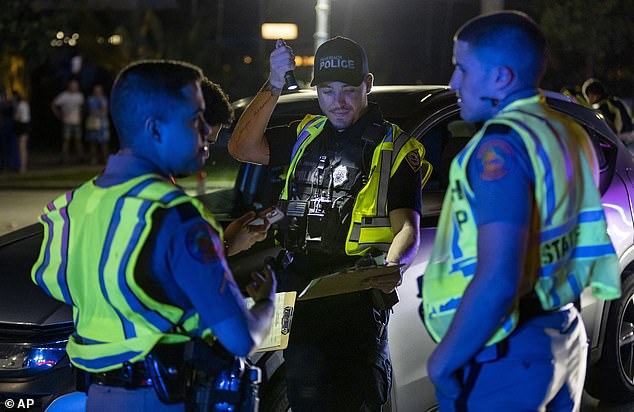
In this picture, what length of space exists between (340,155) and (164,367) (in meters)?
1.73

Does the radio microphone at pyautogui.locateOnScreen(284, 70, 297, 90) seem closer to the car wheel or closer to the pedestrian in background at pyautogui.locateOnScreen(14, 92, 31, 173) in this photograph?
the car wheel

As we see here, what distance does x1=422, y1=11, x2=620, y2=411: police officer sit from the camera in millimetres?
2527

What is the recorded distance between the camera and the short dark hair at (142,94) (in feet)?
8.63

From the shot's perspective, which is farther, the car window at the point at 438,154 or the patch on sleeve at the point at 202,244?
the car window at the point at 438,154

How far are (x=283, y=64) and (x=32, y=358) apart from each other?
1559mm

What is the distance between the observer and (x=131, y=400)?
266 cm

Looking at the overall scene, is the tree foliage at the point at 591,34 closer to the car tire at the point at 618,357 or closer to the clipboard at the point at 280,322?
the car tire at the point at 618,357

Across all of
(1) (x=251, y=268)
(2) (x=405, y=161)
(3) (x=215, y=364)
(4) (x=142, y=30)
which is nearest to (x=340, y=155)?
(2) (x=405, y=161)

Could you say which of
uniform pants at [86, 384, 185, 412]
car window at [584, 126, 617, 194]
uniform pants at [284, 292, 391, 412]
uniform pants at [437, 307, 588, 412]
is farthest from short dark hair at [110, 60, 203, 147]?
car window at [584, 126, 617, 194]

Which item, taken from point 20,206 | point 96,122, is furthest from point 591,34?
point 20,206

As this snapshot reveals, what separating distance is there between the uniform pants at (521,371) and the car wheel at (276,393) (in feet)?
5.17

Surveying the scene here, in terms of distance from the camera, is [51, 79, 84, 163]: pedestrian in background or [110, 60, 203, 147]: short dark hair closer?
[110, 60, 203, 147]: short dark hair

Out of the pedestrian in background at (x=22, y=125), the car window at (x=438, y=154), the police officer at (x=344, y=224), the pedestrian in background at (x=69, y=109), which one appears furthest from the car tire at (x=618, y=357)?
the pedestrian in background at (x=69, y=109)

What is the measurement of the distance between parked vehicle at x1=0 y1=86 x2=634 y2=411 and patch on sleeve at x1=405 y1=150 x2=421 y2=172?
2.00 ft
